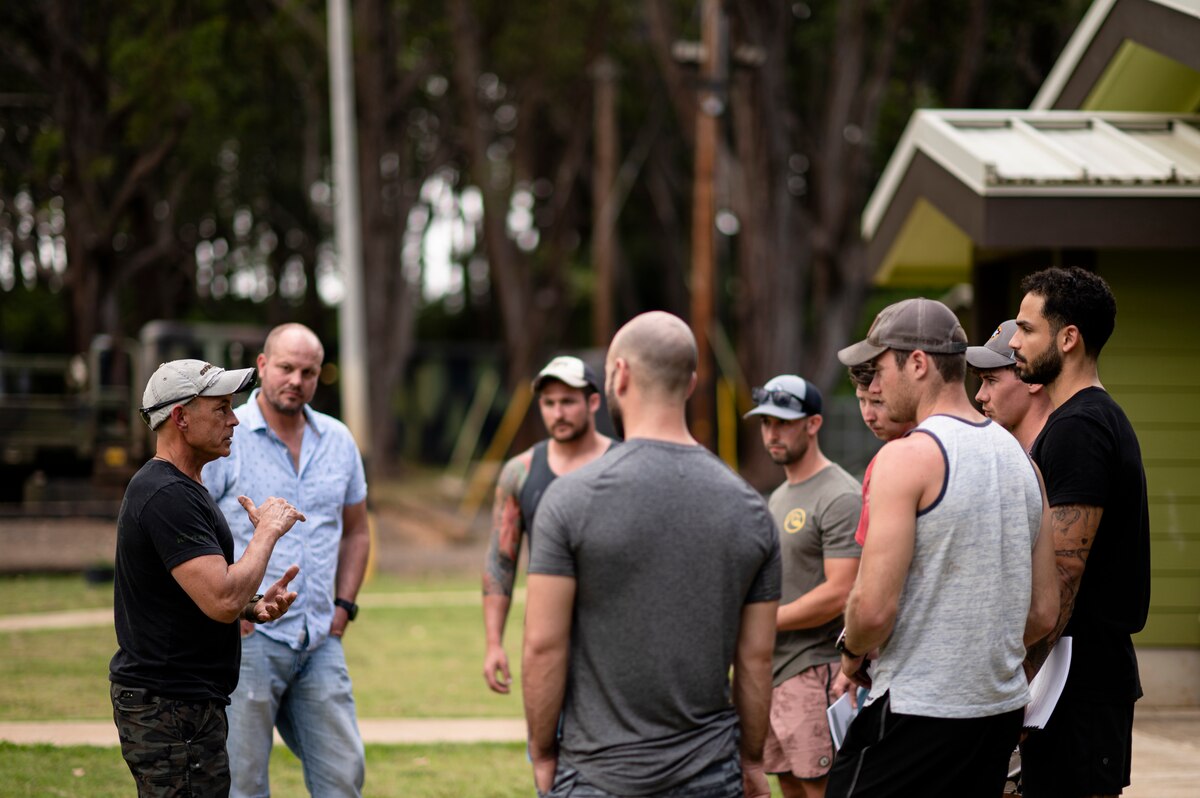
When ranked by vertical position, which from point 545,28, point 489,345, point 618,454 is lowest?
point 489,345

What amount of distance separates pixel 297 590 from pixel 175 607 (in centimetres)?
104

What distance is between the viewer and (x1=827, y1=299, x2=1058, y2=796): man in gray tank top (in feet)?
11.6

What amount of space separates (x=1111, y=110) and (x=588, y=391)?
614cm

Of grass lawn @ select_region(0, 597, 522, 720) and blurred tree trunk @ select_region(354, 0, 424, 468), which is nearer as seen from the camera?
grass lawn @ select_region(0, 597, 522, 720)

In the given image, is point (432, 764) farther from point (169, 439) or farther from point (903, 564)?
point (903, 564)

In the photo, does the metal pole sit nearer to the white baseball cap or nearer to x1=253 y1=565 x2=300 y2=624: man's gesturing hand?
the white baseball cap

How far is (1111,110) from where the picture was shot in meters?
9.90

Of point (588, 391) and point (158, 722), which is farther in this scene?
point (588, 391)

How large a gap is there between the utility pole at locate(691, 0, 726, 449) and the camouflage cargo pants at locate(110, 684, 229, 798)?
49.5ft

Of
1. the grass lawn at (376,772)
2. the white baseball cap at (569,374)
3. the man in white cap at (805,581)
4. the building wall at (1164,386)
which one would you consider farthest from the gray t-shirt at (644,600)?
the building wall at (1164,386)

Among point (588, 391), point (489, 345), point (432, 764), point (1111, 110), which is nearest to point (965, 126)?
point (1111, 110)

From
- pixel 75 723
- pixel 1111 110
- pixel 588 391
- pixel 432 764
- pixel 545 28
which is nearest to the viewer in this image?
pixel 588 391

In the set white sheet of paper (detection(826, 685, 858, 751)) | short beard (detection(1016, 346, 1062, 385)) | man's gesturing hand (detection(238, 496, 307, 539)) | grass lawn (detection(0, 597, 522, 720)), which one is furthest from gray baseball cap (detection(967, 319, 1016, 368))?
grass lawn (detection(0, 597, 522, 720))

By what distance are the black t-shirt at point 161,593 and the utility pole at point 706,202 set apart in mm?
15062
